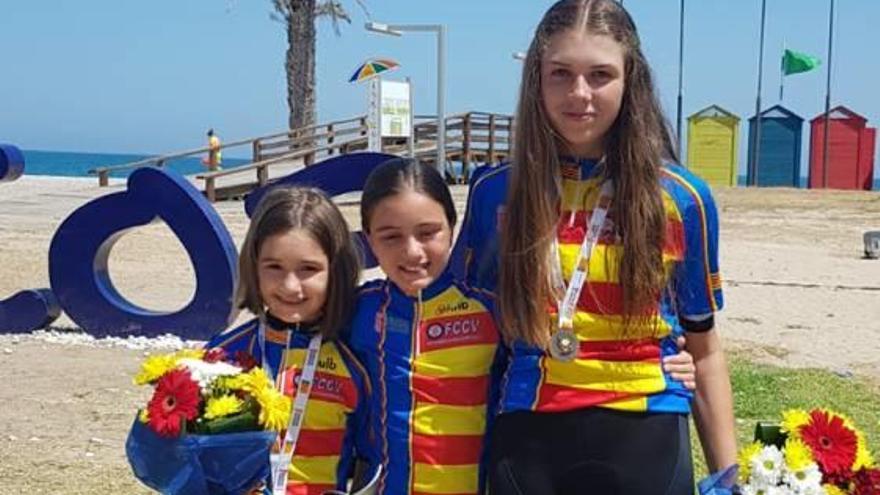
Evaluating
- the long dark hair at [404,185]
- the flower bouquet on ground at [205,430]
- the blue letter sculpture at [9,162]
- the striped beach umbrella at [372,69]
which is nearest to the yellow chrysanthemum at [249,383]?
the flower bouquet on ground at [205,430]

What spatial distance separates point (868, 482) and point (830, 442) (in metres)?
0.10

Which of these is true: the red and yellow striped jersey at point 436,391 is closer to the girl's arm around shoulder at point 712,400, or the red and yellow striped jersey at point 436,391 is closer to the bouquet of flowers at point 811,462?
the girl's arm around shoulder at point 712,400

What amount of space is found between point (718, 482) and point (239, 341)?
4.29 feet

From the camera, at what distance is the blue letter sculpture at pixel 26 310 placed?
340 inches

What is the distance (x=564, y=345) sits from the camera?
2.47m

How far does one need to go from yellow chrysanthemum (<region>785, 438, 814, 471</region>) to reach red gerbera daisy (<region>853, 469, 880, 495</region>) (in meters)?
0.10

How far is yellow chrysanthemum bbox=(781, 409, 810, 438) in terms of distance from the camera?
7.76 ft

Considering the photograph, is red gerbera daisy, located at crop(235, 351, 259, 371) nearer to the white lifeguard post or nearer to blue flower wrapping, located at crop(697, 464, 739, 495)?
blue flower wrapping, located at crop(697, 464, 739, 495)

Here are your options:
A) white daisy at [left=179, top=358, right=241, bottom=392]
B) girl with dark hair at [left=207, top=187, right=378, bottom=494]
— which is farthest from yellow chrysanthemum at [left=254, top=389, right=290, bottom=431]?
girl with dark hair at [left=207, top=187, right=378, bottom=494]

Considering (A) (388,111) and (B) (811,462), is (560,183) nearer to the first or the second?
(B) (811,462)

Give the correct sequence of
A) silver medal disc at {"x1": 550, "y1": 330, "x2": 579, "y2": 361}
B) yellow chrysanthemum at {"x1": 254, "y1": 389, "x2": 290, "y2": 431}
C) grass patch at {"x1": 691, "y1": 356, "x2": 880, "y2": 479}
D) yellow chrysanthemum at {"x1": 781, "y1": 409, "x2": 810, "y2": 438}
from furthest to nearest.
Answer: grass patch at {"x1": 691, "y1": 356, "x2": 880, "y2": 479}, yellow chrysanthemum at {"x1": 254, "y1": 389, "x2": 290, "y2": 431}, silver medal disc at {"x1": 550, "y1": 330, "x2": 579, "y2": 361}, yellow chrysanthemum at {"x1": 781, "y1": 409, "x2": 810, "y2": 438}

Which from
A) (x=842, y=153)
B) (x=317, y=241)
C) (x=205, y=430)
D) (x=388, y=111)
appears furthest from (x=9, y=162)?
(x=842, y=153)

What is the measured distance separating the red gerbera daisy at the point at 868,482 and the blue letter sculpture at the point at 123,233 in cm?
564

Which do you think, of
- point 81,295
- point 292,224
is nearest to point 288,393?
point 292,224
